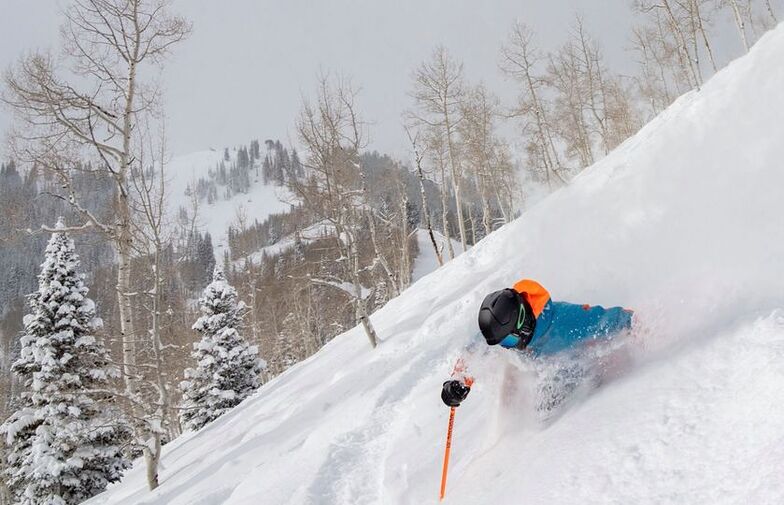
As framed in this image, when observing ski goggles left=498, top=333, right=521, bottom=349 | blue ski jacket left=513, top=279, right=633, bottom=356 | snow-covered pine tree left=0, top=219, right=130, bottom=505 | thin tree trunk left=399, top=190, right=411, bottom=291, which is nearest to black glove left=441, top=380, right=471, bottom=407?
ski goggles left=498, top=333, right=521, bottom=349

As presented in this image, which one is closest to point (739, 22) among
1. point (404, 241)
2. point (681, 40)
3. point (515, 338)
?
point (681, 40)

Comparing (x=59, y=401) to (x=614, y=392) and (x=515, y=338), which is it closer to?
(x=515, y=338)

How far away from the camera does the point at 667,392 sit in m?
2.82

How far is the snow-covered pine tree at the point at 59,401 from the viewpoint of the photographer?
14375 mm

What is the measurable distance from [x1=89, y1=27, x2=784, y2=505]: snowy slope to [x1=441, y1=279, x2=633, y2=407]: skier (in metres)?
0.21

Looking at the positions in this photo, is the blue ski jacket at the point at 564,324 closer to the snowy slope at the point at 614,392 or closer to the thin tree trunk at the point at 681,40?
the snowy slope at the point at 614,392

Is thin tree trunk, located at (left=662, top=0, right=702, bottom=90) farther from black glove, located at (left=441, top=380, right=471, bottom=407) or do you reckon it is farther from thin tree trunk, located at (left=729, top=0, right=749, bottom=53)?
black glove, located at (left=441, top=380, right=471, bottom=407)

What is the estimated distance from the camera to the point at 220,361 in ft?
80.7

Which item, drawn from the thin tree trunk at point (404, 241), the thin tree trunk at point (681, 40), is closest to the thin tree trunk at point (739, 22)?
the thin tree trunk at point (681, 40)

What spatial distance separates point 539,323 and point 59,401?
1727 centimetres

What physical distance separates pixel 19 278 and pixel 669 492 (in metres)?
155

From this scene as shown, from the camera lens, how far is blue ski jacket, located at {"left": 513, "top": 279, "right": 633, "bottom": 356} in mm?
3697

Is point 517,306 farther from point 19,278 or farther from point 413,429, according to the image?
point 19,278

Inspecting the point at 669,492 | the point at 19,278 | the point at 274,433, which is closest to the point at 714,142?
the point at 669,492
